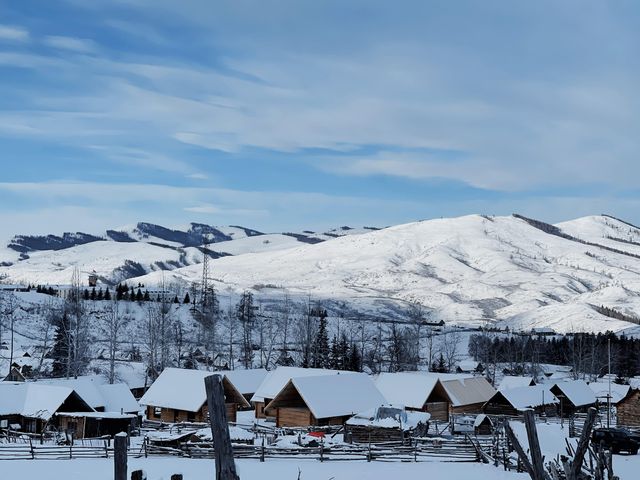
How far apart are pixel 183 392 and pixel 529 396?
2836 cm

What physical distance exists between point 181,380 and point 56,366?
31.3 meters

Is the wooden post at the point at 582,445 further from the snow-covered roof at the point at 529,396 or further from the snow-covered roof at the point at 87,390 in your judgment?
the snow-covered roof at the point at 529,396

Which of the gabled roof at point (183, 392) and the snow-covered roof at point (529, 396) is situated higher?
the gabled roof at point (183, 392)

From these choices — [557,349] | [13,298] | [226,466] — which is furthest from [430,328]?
[226,466]

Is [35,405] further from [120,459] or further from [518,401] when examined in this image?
[120,459]

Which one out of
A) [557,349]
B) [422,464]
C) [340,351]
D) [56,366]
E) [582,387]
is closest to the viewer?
[422,464]

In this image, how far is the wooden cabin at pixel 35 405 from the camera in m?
41.1

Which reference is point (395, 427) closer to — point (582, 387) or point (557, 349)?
point (582, 387)

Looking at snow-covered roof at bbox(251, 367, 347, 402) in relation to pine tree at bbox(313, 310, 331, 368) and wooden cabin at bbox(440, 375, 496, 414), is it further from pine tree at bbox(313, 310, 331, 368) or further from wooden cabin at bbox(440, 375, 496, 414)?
pine tree at bbox(313, 310, 331, 368)

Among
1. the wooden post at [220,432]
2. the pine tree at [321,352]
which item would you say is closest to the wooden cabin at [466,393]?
the pine tree at [321,352]

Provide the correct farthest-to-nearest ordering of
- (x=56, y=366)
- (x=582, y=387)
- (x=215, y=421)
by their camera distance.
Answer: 1. (x=56, y=366)
2. (x=582, y=387)
3. (x=215, y=421)

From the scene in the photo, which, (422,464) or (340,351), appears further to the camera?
(340,351)

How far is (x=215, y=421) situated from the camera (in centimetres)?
618

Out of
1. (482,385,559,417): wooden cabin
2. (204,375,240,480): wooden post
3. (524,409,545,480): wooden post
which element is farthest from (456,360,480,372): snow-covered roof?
(204,375,240,480): wooden post
